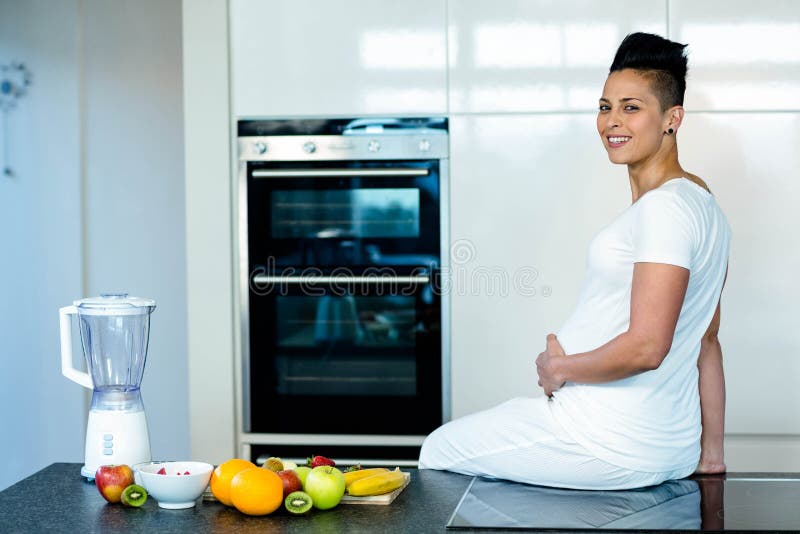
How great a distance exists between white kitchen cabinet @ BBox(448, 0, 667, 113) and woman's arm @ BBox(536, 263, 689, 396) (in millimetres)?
1383

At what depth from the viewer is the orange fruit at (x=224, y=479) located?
144 cm

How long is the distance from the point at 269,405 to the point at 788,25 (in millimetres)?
2013

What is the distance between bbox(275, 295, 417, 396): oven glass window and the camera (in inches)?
114

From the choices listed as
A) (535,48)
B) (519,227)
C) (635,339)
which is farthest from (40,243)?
(635,339)

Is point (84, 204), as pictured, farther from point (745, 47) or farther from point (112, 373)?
point (745, 47)

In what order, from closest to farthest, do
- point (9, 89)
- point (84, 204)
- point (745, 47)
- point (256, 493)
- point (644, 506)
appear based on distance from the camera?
1. point (256, 493)
2. point (644, 506)
3. point (745, 47)
4. point (9, 89)
5. point (84, 204)

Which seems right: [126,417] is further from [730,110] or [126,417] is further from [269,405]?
[730,110]

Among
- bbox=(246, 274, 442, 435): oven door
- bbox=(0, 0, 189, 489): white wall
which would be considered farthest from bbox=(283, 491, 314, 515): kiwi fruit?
bbox=(0, 0, 189, 489): white wall

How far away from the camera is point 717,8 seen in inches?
110

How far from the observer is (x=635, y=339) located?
155cm

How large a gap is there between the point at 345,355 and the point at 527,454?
1314 millimetres

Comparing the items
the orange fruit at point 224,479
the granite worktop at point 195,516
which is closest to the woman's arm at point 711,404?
the granite worktop at point 195,516

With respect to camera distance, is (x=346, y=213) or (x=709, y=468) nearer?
(x=709, y=468)

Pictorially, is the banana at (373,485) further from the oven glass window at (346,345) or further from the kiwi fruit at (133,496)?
the oven glass window at (346,345)
